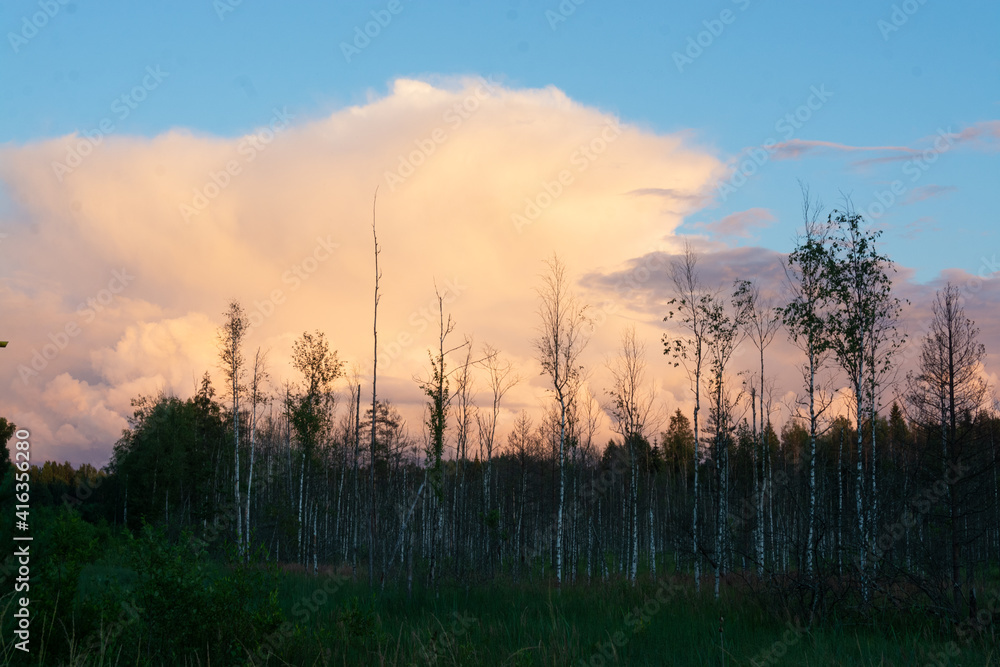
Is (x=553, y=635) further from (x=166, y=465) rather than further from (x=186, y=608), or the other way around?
(x=166, y=465)

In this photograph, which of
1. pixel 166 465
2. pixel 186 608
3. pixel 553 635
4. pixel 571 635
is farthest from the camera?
pixel 166 465

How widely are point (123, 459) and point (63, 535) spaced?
116ft

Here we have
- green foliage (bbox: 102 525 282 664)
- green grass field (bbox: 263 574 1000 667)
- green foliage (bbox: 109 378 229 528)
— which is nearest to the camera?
green foliage (bbox: 102 525 282 664)

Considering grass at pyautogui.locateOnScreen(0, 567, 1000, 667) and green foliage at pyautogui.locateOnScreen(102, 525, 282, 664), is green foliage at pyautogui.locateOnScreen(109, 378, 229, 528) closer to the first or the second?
grass at pyautogui.locateOnScreen(0, 567, 1000, 667)

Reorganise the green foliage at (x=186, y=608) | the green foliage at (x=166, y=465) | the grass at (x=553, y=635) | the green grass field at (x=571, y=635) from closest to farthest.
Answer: the green foliage at (x=186, y=608) < the grass at (x=553, y=635) < the green grass field at (x=571, y=635) < the green foliage at (x=166, y=465)

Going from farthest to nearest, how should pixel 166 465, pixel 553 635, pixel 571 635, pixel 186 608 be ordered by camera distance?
pixel 166 465 → pixel 571 635 → pixel 553 635 → pixel 186 608

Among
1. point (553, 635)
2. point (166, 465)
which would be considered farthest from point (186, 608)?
point (166, 465)

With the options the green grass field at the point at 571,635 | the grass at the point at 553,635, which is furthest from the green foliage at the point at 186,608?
the green grass field at the point at 571,635

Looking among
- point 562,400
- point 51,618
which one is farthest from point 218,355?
point 51,618

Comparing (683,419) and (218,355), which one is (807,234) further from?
(683,419)

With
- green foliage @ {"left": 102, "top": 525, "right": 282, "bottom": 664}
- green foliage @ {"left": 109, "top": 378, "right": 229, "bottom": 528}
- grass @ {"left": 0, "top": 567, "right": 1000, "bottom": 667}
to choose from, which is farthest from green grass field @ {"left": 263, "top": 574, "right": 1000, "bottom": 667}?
green foliage @ {"left": 109, "top": 378, "right": 229, "bottom": 528}

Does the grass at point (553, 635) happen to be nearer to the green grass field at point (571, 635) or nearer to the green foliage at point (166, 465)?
the green grass field at point (571, 635)

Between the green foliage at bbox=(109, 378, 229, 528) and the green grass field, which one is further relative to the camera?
the green foliage at bbox=(109, 378, 229, 528)

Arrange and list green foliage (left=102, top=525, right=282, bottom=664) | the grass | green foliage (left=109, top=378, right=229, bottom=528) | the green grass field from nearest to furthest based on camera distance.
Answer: green foliage (left=102, top=525, right=282, bottom=664) < the grass < the green grass field < green foliage (left=109, top=378, right=229, bottom=528)
